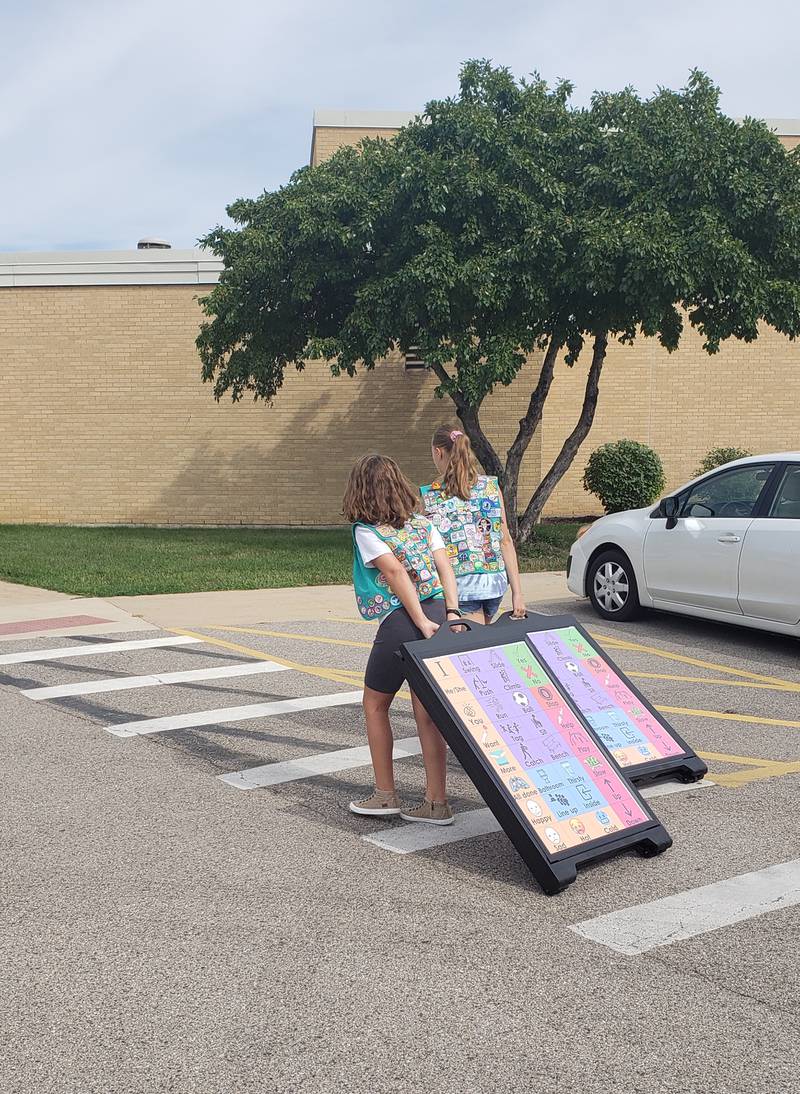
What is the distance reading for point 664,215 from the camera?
14.7m

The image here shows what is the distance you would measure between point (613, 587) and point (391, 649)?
6.25m

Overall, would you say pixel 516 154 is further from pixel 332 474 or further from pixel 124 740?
pixel 124 740

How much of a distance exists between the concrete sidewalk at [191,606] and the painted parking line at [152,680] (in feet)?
6.85

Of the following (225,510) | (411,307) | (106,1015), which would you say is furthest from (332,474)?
(106,1015)

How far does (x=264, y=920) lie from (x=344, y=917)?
1.01 ft

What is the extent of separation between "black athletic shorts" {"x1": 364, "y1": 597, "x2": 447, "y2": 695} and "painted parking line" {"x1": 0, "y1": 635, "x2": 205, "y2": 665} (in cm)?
502

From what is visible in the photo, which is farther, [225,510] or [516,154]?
[225,510]

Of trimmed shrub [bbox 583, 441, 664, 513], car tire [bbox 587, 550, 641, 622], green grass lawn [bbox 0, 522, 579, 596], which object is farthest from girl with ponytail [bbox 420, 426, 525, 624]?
trimmed shrub [bbox 583, 441, 664, 513]

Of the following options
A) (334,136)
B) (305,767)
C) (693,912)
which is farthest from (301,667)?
(334,136)

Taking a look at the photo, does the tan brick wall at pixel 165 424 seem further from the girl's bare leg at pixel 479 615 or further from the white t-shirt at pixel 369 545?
the white t-shirt at pixel 369 545

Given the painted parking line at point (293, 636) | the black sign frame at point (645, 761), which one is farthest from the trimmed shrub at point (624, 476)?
the black sign frame at point (645, 761)

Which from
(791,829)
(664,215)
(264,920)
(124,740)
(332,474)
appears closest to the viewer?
(264,920)

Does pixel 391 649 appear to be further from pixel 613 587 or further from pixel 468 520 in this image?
pixel 613 587

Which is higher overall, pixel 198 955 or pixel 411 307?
pixel 411 307
